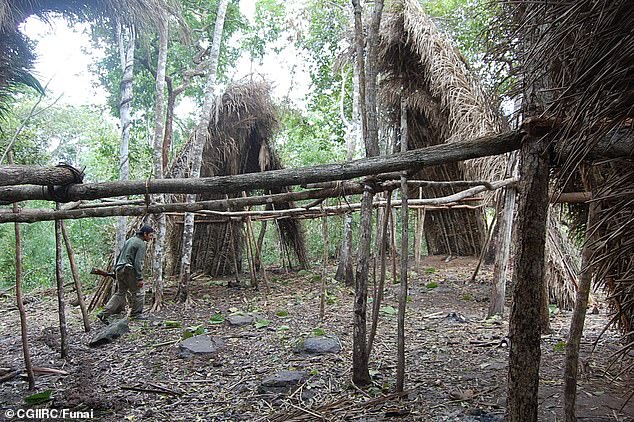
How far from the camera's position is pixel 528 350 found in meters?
2.29

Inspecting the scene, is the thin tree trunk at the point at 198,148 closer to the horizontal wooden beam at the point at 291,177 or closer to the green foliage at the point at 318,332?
the green foliage at the point at 318,332

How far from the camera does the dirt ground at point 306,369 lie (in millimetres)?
3422

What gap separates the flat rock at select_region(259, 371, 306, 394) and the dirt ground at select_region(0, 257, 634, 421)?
84 mm

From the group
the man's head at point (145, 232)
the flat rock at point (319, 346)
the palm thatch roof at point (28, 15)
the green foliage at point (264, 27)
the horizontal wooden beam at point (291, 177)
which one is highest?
the green foliage at point (264, 27)

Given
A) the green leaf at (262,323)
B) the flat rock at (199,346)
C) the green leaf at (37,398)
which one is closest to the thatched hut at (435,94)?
the green leaf at (262,323)

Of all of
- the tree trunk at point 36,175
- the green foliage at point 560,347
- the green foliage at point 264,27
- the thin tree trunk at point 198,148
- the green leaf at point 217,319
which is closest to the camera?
the tree trunk at point 36,175

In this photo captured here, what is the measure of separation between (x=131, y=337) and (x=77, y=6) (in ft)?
14.7

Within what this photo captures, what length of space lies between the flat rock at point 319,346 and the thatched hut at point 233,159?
4935mm

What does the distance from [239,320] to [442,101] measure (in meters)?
5.40

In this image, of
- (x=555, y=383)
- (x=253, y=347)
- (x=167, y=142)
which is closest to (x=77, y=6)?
(x=167, y=142)

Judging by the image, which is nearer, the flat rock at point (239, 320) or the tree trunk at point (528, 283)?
the tree trunk at point (528, 283)

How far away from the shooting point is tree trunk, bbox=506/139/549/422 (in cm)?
227

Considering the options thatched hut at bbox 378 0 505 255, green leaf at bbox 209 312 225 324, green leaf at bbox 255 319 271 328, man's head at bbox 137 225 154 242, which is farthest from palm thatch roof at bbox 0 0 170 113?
thatched hut at bbox 378 0 505 255

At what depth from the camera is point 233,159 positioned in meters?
10.6
